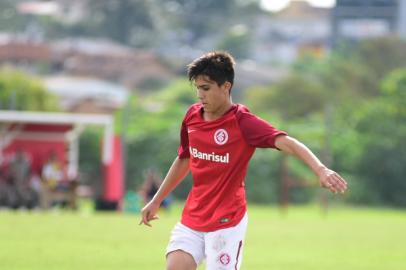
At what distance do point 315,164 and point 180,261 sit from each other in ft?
4.66

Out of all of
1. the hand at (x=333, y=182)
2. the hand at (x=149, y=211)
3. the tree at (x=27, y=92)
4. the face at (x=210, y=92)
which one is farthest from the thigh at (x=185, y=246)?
the tree at (x=27, y=92)

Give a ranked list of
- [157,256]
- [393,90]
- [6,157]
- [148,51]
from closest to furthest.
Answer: [157,256] → [6,157] → [393,90] → [148,51]

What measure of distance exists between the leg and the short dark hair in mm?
1394

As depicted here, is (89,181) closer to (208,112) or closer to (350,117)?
(350,117)

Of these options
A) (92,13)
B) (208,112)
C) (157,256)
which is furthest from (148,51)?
(208,112)

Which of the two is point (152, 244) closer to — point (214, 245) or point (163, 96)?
point (214, 245)

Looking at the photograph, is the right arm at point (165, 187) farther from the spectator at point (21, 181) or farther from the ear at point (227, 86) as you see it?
the spectator at point (21, 181)

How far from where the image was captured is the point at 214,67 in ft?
37.5

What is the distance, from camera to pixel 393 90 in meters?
60.6

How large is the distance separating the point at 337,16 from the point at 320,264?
13575 cm

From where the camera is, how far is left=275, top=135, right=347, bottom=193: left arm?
10516mm

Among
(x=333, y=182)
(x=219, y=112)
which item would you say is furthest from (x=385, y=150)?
(x=333, y=182)

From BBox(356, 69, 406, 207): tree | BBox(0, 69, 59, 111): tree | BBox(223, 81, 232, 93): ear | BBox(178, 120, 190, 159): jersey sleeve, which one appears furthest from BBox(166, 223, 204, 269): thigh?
BBox(356, 69, 406, 207): tree

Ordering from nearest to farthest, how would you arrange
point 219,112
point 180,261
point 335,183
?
point 335,183 → point 180,261 → point 219,112
